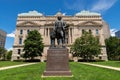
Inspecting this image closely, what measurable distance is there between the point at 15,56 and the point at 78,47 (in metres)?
26.9

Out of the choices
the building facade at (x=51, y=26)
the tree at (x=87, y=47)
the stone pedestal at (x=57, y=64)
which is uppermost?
the building facade at (x=51, y=26)

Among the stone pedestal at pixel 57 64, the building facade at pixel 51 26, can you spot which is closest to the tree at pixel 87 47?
the building facade at pixel 51 26

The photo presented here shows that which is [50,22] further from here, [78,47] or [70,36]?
[78,47]

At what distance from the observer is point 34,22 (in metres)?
65.2

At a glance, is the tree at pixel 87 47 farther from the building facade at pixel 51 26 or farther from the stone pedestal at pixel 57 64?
the stone pedestal at pixel 57 64

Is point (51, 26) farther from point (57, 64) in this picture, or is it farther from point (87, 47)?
point (57, 64)

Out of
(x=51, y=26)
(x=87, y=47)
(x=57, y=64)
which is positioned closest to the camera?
(x=57, y=64)

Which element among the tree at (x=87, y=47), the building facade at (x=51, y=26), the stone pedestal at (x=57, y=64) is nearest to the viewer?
the stone pedestal at (x=57, y=64)

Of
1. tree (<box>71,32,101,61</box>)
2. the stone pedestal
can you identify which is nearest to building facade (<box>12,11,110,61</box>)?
tree (<box>71,32,101,61</box>)

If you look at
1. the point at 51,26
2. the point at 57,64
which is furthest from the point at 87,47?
the point at 57,64

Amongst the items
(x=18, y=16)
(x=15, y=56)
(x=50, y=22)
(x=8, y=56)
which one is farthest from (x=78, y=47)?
(x=8, y=56)

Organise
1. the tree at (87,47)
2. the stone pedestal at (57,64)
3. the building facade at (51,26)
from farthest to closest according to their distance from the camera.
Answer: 1. the building facade at (51,26)
2. the tree at (87,47)
3. the stone pedestal at (57,64)

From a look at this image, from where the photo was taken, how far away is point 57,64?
12.5m

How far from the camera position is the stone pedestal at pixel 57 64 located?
484 inches
